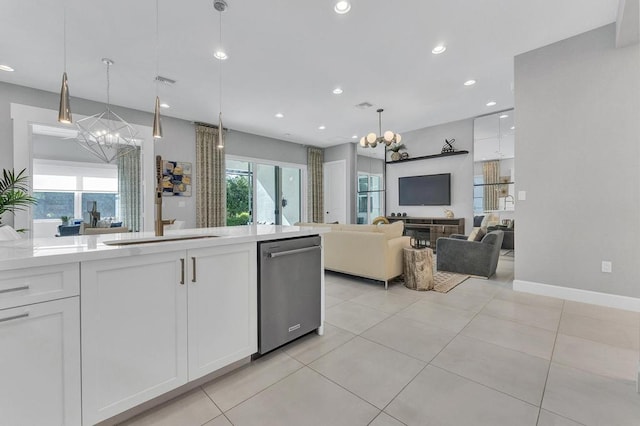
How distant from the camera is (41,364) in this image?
1.13 meters

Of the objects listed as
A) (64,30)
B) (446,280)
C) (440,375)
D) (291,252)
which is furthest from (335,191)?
(440,375)

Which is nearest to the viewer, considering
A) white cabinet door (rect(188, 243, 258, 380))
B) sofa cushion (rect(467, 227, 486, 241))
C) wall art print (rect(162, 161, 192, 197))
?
white cabinet door (rect(188, 243, 258, 380))

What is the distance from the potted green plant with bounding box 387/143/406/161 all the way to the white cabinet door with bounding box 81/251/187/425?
5994 millimetres

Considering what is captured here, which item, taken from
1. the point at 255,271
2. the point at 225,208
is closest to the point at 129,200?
the point at 225,208

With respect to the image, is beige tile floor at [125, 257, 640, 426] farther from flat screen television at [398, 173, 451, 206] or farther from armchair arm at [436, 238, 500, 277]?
flat screen television at [398, 173, 451, 206]

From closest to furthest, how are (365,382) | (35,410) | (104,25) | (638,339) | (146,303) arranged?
(35,410) < (146,303) < (365,382) < (638,339) < (104,25)

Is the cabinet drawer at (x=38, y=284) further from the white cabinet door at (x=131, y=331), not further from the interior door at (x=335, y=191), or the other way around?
the interior door at (x=335, y=191)

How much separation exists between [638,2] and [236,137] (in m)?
6.38

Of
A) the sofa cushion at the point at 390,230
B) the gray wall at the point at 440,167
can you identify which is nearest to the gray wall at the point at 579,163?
the sofa cushion at the point at 390,230

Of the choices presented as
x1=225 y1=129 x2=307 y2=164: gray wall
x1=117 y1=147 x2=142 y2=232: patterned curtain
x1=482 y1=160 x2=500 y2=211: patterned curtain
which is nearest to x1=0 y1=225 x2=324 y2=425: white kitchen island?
x1=225 y1=129 x2=307 y2=164: gray wall

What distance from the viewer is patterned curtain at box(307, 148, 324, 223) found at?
8.05 m

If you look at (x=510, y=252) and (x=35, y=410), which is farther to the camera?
(x=510, y=252)

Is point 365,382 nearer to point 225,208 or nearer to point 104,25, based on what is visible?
point 104,25

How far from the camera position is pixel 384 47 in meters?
3.14
